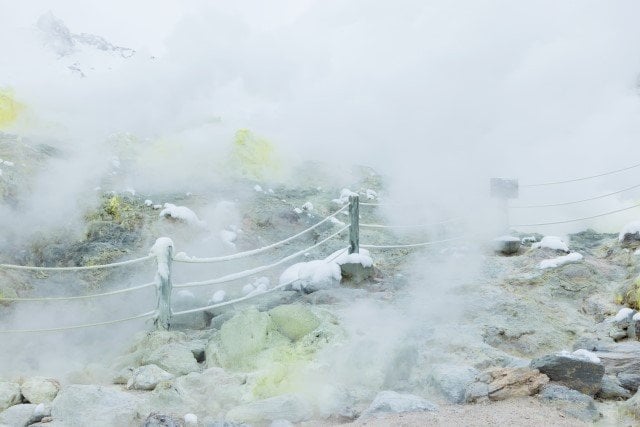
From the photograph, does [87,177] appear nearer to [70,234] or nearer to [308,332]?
[70,234]

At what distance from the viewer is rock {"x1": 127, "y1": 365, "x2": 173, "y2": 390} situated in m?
3.12

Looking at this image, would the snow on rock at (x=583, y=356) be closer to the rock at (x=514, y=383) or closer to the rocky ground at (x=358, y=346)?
the rocky ground at (x=358, y=346)

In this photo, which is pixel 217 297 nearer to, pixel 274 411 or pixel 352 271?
pixel 352 271

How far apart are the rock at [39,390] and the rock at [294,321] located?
146cm

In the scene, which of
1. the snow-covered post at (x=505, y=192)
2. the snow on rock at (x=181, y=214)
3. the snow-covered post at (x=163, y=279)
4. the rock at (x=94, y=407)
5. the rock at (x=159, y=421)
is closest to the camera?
the rock at (x=159, y=421)

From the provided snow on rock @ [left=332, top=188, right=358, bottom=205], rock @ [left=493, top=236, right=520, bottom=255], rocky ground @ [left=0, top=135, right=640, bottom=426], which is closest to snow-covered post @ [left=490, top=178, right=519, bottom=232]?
rocky ground @ [left=0, top=135, right=640, bottom=426]

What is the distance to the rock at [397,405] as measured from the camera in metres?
Result: 2.62

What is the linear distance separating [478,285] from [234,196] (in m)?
4.66

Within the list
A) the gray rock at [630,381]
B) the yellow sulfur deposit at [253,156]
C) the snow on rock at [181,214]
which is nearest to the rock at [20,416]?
the gray rock at [630,381]

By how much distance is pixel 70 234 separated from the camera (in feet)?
22.1

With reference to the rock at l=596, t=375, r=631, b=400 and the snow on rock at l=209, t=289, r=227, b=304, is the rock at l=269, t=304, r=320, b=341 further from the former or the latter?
the rock at l=596, t=375, r=631, b=400

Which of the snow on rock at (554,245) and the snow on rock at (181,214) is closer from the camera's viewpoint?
the snow on rock at (554,245)

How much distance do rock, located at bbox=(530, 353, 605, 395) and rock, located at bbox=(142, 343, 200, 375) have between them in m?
2.16

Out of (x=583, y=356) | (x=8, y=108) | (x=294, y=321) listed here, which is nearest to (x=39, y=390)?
(x=294, y=321)
